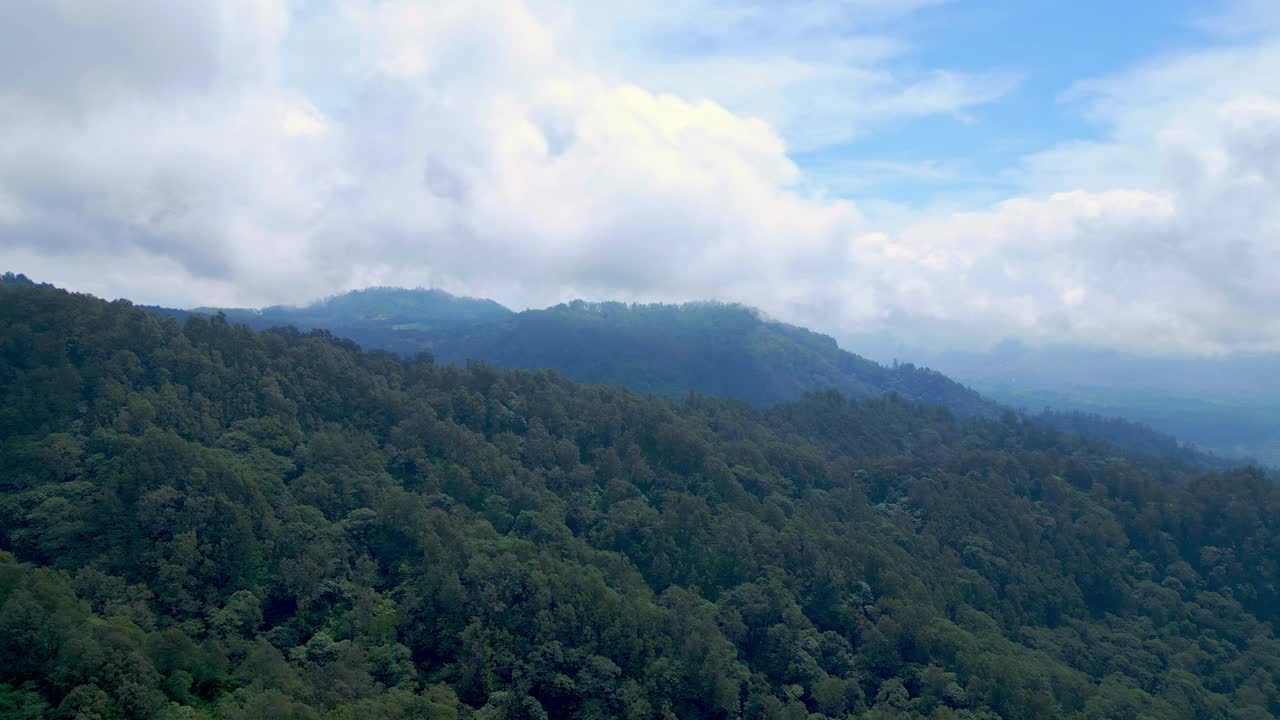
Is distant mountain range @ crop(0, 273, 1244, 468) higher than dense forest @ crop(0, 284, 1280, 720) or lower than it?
higher

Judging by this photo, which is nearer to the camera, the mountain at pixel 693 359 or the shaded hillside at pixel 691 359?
the mountain at pixel 693 359

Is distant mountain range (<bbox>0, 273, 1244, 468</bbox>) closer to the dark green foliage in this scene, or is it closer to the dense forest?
the dark green foliage

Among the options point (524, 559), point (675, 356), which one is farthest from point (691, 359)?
point (524, 559)

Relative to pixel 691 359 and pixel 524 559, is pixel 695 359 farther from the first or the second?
A: pixel 524 559

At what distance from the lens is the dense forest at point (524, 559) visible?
107ft

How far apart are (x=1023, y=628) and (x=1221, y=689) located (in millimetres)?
10690

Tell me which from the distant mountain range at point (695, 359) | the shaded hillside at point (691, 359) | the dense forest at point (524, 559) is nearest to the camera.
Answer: the dense forest at point (524, 559)

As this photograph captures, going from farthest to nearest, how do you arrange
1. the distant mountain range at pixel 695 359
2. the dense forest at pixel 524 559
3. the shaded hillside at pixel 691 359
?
the shaded hillside at pixel 691 359 → the distant mountain range at pixel 695 359 → the dense forest at pixel 524 559

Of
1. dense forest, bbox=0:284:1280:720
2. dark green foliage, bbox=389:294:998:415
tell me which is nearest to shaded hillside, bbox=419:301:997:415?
dark green foliage, bbox=389:294:998:415

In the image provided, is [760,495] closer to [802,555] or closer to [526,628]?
[802,555]

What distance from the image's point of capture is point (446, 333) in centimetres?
18725

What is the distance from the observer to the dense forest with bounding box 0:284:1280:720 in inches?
1283

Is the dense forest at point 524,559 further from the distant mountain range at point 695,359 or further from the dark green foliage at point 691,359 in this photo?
the dark green foliage at point 691,359

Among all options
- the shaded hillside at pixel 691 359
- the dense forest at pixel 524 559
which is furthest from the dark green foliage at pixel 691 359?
the dense forest at pixel 524 559
